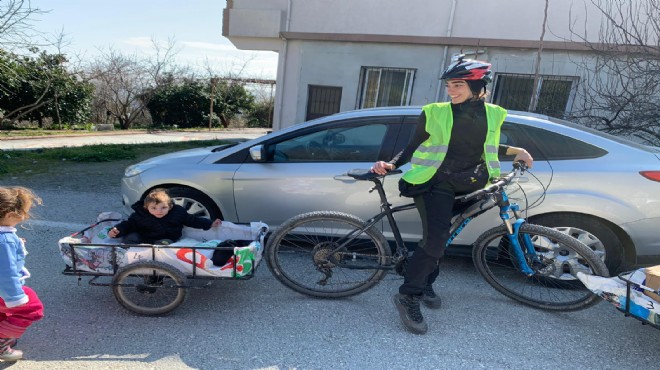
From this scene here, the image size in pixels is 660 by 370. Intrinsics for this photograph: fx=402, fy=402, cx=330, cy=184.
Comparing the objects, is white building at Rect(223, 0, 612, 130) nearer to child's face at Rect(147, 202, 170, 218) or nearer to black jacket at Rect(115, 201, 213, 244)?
black jacket at Rect(115, 201, 213, 244)

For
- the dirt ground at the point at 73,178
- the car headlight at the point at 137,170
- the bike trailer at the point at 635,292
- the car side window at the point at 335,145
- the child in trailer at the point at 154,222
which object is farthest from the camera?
the dirt ground at the point at 73,178

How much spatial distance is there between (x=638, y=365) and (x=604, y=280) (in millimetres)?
524

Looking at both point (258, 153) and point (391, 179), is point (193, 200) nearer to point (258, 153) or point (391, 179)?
point (258, 153)

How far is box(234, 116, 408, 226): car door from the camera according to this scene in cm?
354

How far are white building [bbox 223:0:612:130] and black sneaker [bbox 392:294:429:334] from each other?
675cm

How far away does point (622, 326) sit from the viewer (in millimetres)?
2920

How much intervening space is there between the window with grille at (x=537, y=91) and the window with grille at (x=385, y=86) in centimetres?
200

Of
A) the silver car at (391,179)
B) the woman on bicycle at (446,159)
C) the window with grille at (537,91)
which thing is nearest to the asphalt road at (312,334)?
the woman on bicycle at (446,159)

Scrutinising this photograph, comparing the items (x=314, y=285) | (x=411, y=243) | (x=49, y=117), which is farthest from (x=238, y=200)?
(x=49, y=117)

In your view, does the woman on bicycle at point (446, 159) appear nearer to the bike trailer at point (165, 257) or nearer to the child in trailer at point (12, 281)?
the bike trailer at point (165, 257)

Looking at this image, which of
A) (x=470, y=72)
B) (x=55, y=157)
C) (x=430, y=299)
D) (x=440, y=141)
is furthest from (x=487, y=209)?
(x=55, y=157)

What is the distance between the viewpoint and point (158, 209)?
3.08 m

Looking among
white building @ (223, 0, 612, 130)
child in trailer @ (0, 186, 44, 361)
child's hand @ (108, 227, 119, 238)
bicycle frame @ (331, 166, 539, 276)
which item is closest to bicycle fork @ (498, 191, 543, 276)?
bicycle frame @ (331, 166, 539, 276)

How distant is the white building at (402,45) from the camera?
8523 mm
